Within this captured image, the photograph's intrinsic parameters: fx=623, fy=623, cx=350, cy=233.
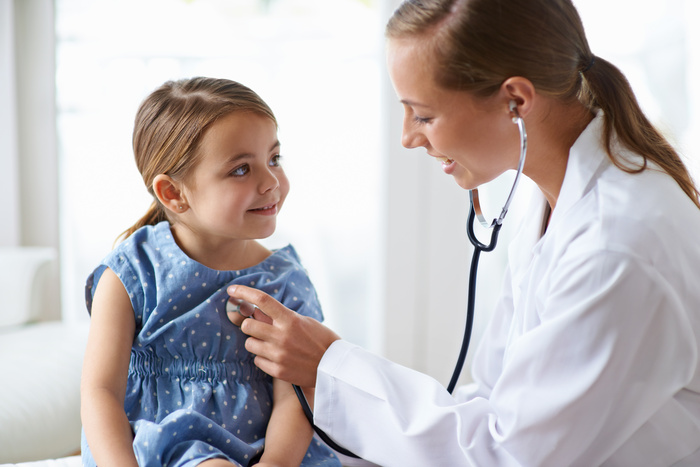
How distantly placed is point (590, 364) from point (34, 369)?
56.3 inches

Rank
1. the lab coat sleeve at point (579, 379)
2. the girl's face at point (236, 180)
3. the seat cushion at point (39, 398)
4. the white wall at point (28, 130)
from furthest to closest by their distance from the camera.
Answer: the white wall at point (28, 130) → the seat cushion at point (39, 398) → the girl's face at point (236, 180) → the lab coat sleeve at point (579, 379)

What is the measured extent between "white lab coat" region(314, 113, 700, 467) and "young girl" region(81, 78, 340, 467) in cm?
17

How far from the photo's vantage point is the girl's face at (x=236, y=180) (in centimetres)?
114

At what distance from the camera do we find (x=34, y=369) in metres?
1.67

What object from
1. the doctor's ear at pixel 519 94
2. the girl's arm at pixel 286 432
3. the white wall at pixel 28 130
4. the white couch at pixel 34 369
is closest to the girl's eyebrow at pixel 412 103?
the doctor's ear at pixel 519 94

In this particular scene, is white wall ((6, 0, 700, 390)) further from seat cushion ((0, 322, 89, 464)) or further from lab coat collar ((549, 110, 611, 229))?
lab coat collar ((549, 110, 611, 229))

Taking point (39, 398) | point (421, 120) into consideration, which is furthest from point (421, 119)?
point (39, 398)

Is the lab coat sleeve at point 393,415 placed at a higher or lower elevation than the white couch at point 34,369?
higher

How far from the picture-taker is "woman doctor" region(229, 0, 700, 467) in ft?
3.04

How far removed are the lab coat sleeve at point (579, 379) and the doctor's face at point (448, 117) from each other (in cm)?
25

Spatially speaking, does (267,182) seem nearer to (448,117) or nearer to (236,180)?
(236,180)

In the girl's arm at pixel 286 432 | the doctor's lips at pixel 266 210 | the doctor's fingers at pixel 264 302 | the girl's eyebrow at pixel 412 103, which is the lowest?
the girl's arm at pixel 286 432

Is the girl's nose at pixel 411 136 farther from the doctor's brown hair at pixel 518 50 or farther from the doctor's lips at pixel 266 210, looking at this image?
the doctor's lips at pixel 266 210

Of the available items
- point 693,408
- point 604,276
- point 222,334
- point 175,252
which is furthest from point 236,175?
point 693,408
